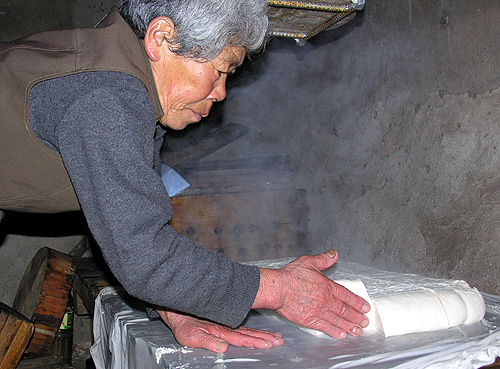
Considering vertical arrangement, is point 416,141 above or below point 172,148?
above

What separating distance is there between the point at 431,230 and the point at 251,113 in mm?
2500

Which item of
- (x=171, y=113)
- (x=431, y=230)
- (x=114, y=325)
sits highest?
(x=171, y=113)

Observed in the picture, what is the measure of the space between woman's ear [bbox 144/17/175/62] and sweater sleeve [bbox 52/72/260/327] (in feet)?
0.55

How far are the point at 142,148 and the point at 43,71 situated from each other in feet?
1.12

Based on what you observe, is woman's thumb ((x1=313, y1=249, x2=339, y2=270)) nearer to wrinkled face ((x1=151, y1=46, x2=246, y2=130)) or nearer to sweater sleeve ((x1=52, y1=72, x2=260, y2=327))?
sweater sleeve ((x1=52, y1=72, x2=260, y2=327))

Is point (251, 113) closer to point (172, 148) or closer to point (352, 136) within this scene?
point (172, 148)

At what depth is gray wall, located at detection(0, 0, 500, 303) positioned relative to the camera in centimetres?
194

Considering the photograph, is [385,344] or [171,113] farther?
[171,113]

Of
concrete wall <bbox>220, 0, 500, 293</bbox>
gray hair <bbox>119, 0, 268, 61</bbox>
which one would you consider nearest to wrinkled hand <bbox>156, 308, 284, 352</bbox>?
gray hair <bbox>119, 0, 268, 61</bbox>

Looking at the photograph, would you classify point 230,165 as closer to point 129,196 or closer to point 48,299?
point 48,299

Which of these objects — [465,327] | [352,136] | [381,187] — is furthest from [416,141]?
[465,327]

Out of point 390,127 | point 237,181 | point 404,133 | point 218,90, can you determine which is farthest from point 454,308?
point 237,181

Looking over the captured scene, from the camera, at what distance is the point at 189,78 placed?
125cm

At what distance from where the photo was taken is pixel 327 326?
1244 millimetres
